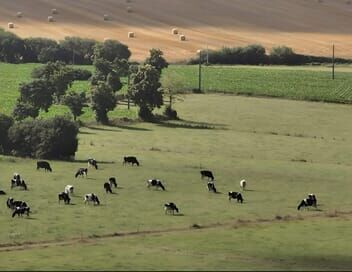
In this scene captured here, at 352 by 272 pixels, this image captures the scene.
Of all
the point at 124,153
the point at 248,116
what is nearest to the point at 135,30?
the point at 248,116

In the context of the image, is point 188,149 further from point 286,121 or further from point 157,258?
point 157,258

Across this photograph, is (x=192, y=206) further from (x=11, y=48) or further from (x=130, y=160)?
(x=11, y=48)

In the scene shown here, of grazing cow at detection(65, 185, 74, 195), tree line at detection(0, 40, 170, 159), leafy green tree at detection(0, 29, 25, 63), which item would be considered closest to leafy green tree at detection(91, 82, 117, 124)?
tree line at detection(0, 40, 170, 159)

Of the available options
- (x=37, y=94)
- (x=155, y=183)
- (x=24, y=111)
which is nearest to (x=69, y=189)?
(x=155, y=183)

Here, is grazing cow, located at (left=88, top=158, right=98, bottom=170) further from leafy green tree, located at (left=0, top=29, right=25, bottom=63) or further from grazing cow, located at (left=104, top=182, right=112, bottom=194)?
leafy green tree, located at (left=0, top=29, right=25, bottom=63)

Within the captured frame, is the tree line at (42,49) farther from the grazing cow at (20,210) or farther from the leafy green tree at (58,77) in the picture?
the grazing cow at (20,210)

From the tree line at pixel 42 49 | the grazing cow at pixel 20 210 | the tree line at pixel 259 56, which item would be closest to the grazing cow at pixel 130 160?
the grazing cow at pixel 20 210
